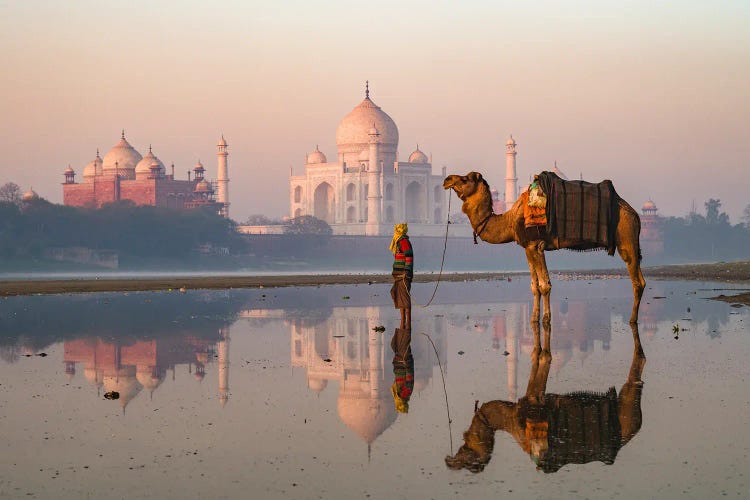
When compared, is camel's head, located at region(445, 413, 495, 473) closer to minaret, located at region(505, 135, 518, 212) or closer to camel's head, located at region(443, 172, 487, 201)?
camel's head, located at region(443, 172, 487, 201)

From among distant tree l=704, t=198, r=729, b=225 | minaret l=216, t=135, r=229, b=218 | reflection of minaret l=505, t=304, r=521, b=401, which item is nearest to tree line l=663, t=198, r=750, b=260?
distant tree l=704, t=198, r=729, b=225

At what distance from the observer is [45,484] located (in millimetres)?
5391

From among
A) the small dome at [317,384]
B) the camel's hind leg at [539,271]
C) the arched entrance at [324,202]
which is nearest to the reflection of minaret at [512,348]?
the camel's hind leg at [539,271]

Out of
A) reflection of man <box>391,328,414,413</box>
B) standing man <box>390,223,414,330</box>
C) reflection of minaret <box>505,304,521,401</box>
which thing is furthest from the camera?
standing man <box>390,223,414,330</box>

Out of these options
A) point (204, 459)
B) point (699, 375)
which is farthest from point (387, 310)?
point (204, 459)

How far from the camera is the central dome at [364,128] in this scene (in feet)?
328

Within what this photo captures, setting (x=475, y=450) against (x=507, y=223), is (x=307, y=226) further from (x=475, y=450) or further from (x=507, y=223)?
(x=475, y=450)

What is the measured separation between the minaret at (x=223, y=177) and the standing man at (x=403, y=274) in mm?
79121

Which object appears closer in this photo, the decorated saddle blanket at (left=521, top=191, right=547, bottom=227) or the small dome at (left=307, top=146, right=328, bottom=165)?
the decorated saddle blanket at (left=521, top=191, right=547, bottom=227)

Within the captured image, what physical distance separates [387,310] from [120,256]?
181ft

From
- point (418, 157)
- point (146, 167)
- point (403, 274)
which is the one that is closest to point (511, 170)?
point (418, 157)

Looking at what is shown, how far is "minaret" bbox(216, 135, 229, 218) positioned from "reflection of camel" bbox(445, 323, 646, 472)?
85.8 metres

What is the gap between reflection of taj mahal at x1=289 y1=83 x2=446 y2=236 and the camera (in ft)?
324

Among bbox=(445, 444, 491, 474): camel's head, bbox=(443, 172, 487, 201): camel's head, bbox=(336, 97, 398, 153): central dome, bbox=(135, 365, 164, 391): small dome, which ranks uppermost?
bbox=(336, 97, 398, 153): central dome
